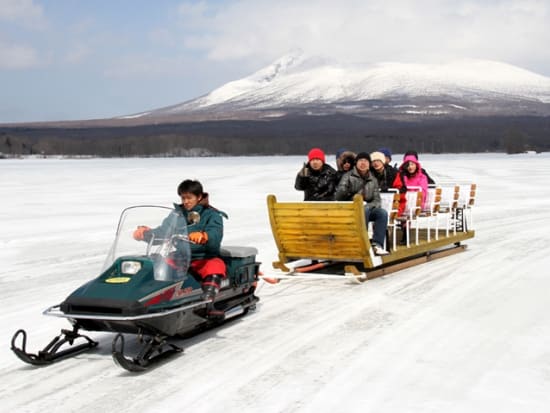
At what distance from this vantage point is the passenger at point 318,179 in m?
9.68

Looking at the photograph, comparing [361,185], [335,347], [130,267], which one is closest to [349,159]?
[361,185]

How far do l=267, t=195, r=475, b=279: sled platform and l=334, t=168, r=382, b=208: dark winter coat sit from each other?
636mm

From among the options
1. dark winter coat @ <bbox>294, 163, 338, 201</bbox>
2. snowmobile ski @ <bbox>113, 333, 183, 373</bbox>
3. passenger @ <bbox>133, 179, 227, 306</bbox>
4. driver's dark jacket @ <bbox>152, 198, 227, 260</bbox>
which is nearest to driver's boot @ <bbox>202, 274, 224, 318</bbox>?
passenger @ <bbox>133, 179, 227, 306</bbox>

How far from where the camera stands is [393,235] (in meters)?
9.92

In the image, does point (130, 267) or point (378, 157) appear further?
point (378, 157)

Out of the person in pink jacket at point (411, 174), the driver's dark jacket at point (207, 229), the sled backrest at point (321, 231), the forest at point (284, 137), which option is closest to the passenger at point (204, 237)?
the driver's dark jacket at point (207, 229)

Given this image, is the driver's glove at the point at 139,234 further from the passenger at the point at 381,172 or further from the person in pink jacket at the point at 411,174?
the person in pink jacket at the point at 411,174

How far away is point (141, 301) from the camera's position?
5562mm

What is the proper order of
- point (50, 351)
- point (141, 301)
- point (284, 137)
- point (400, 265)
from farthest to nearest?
point (284, 137) < point (400, 265) < point (50, 351) < point (141, 301)

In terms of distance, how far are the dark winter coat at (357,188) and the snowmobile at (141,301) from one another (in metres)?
3.40

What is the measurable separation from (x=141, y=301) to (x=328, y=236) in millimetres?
3943

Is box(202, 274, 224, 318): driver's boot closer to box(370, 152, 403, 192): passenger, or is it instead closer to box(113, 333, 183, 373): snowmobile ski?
box(113, 333, 183, 373): snowmobile ski

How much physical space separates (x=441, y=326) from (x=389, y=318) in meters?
0.55

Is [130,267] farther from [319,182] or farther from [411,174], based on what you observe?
[411,174]
